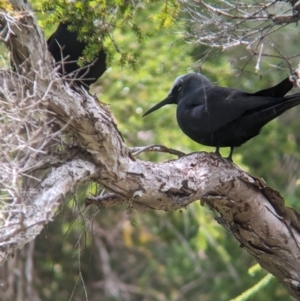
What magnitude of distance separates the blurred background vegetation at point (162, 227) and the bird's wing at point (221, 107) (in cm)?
202

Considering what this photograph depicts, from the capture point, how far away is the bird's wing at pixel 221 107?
4320mm

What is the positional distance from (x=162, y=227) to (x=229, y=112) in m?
4.25

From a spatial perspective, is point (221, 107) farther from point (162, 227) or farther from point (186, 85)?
point (162, 227)

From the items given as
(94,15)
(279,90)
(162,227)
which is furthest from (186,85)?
(162,227)

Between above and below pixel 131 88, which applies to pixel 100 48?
above

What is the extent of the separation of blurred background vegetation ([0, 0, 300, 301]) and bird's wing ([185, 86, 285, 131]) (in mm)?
2019

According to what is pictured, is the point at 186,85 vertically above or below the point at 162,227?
above

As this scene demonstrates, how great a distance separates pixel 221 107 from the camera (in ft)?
14.8

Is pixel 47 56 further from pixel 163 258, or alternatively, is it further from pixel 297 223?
pixel 163 258

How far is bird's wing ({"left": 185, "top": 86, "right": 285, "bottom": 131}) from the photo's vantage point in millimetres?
4320

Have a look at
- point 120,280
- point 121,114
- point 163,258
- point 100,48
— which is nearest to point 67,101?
point 100,48

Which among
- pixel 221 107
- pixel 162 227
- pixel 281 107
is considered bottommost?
pixel 162 227

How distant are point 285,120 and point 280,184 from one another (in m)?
1.04

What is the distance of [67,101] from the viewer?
3361mm
